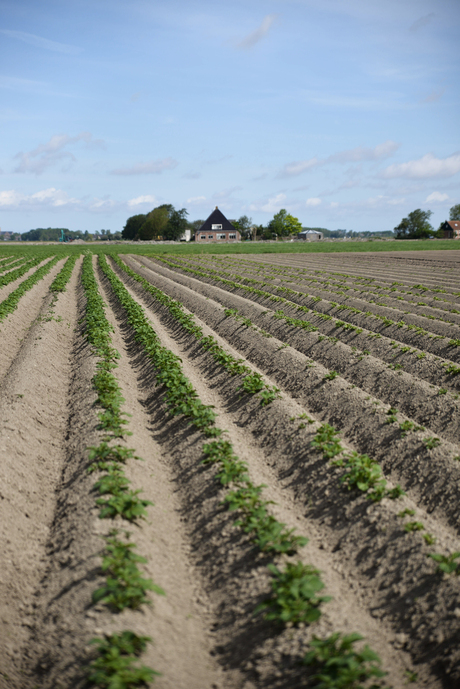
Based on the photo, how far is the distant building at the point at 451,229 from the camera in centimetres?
12638

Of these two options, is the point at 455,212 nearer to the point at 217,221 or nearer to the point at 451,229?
the point at 451,229

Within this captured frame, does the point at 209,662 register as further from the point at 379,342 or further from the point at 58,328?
the point at 58,328

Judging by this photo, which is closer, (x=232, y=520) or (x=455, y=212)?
(x=232, y=520)

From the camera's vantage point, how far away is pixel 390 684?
3.73 m

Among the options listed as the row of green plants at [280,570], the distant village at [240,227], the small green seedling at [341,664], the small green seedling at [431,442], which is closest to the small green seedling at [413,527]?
the row of green plants at [280,570]

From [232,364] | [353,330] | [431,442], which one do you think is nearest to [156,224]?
[353,330]

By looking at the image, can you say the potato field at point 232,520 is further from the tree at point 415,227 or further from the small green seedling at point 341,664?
the tree at point 415,227

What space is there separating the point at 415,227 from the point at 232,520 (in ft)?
457

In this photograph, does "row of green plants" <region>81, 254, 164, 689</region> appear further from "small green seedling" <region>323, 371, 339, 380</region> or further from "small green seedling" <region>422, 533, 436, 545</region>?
"small green seedling" <region>323, 371, 339, 380</region>

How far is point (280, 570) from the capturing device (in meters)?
4.61

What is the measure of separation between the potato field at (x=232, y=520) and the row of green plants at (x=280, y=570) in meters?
0.02

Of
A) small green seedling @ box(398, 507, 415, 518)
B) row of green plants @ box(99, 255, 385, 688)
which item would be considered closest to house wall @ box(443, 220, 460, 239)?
row of green plants @ box(99, 255, 385, 688)

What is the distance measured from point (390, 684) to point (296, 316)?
13090 mm

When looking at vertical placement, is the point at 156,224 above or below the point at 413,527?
above
